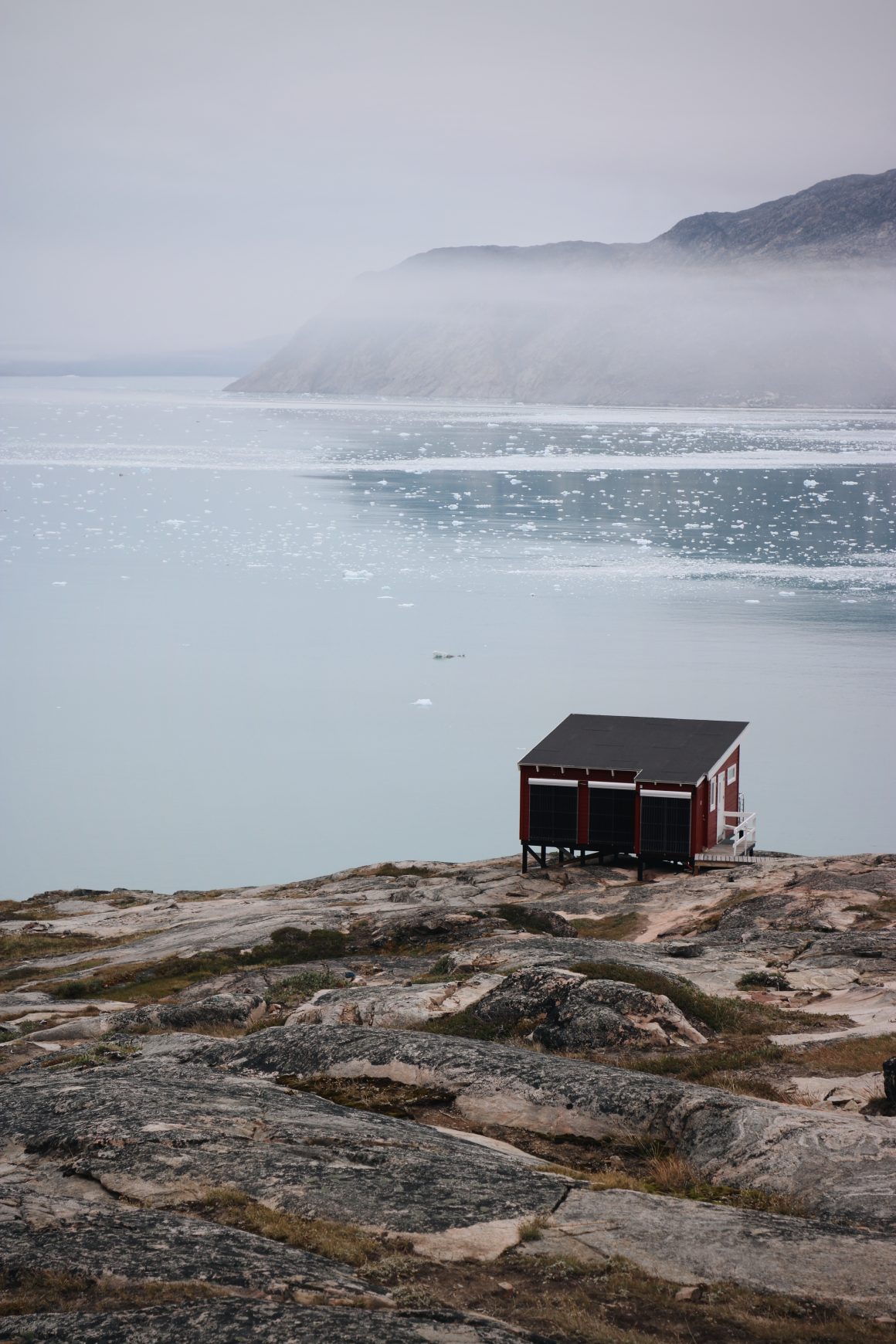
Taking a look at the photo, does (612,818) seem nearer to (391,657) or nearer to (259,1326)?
(259,1326)

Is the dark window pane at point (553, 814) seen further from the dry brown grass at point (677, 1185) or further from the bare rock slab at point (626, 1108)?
the dry brown grass at point (677, 1185)

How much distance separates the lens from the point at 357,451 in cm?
16062

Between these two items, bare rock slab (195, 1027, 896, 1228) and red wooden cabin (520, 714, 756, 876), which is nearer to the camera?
bare rock slab (195, 1027, 896, 1228)

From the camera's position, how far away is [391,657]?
6259 cm

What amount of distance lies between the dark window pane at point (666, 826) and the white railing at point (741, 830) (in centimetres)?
186

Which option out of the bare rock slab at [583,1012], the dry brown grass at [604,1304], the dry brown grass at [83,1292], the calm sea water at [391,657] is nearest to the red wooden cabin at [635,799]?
the calm sea water at [391,657]

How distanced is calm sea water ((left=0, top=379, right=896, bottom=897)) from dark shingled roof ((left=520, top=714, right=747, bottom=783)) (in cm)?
624

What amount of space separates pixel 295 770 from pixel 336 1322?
127 ft

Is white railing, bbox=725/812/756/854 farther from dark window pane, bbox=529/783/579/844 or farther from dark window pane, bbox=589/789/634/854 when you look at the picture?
dark window pane, bbox=529/783/579/844

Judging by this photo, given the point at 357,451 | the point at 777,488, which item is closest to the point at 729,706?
the point at 777,488

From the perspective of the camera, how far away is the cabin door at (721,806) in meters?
36.3

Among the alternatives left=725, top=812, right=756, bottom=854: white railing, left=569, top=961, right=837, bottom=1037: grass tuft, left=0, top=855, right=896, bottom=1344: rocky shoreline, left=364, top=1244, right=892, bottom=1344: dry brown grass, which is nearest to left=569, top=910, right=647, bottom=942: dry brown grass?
left=0, top=855, right=896, bottom=1344: rocky shoreline

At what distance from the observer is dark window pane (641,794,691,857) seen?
34.5 meters

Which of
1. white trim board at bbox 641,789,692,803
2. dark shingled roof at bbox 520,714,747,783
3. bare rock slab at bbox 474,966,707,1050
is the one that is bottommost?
white trim board at bbox 641,789,692,803
